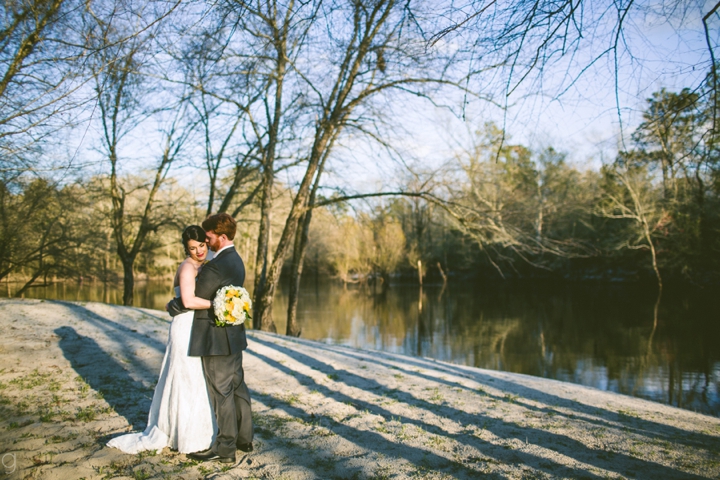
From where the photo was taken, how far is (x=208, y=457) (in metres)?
3.24

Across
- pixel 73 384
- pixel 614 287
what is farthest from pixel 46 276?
pixel 614 287

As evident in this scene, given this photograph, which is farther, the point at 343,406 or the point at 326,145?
the point at 326,145

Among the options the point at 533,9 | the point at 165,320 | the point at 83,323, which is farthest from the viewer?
the point at 165,320

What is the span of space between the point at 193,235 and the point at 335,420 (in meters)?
2.38

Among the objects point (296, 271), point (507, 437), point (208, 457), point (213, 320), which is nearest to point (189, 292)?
point (213, 320)

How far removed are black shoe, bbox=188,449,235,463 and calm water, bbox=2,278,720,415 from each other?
29.9ft

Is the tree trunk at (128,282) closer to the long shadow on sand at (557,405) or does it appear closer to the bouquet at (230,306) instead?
the long shadow on sand at (557,405)

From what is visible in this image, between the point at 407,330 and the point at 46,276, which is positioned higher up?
the point at 46,276

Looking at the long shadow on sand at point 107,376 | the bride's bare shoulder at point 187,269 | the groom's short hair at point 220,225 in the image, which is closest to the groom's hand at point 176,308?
the bride's bare shoulder at point 187,269

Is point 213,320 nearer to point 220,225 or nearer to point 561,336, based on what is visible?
point 220,225

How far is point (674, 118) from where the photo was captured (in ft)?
11.1

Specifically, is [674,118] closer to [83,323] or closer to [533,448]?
[533,448]

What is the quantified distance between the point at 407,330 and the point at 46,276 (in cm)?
1239

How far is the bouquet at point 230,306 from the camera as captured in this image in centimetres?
323
